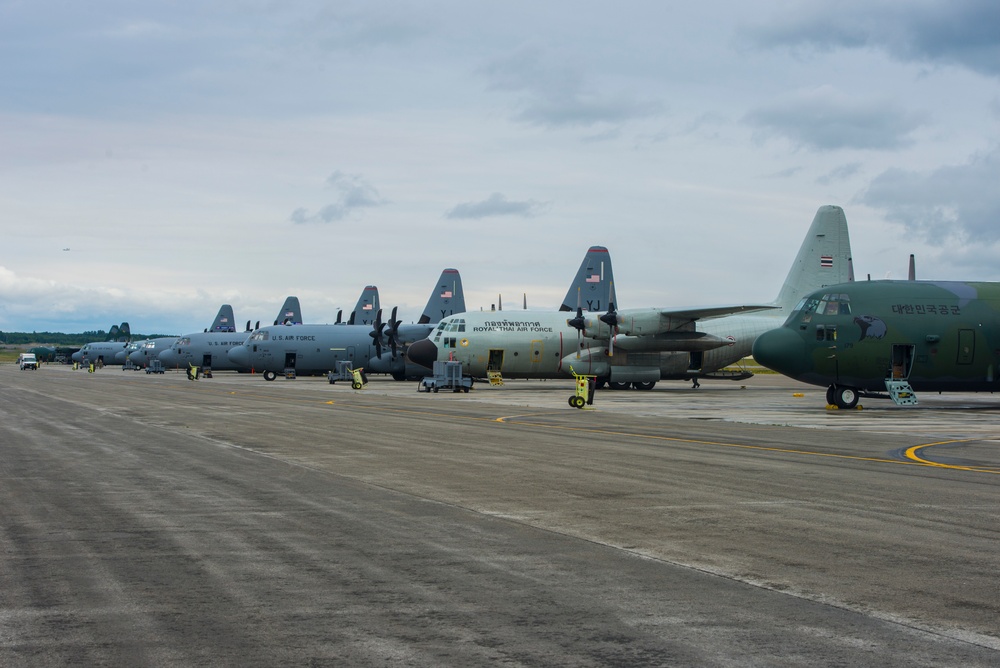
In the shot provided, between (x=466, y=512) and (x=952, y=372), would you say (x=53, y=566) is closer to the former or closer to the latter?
(x=466, y=512)

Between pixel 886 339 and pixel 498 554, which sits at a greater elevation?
pixel 886 339

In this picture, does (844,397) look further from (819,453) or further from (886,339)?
(819,453)

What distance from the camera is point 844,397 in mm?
40250

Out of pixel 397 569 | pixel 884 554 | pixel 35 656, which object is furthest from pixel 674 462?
pixel 35 656

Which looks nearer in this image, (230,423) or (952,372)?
(230,423)

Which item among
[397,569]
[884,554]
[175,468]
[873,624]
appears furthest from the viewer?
[175,468]

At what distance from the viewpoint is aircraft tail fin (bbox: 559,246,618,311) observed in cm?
7944

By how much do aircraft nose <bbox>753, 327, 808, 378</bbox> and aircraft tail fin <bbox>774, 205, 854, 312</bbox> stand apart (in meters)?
20.1

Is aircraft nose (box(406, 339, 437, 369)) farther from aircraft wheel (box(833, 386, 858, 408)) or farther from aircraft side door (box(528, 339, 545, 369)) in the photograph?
aircraft wheel (box(833, 386, 858, 408))

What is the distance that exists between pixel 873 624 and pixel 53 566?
7.48m

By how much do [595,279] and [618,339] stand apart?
68.4ft

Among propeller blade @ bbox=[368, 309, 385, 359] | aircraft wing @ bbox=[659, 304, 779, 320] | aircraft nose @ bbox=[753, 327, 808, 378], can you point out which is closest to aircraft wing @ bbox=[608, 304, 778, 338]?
aircraft wing @ bbox=[659, 304, 779, 320]

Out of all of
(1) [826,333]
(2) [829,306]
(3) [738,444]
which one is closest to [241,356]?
(2) [829,306]

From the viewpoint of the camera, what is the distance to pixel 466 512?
13320 millimetres
